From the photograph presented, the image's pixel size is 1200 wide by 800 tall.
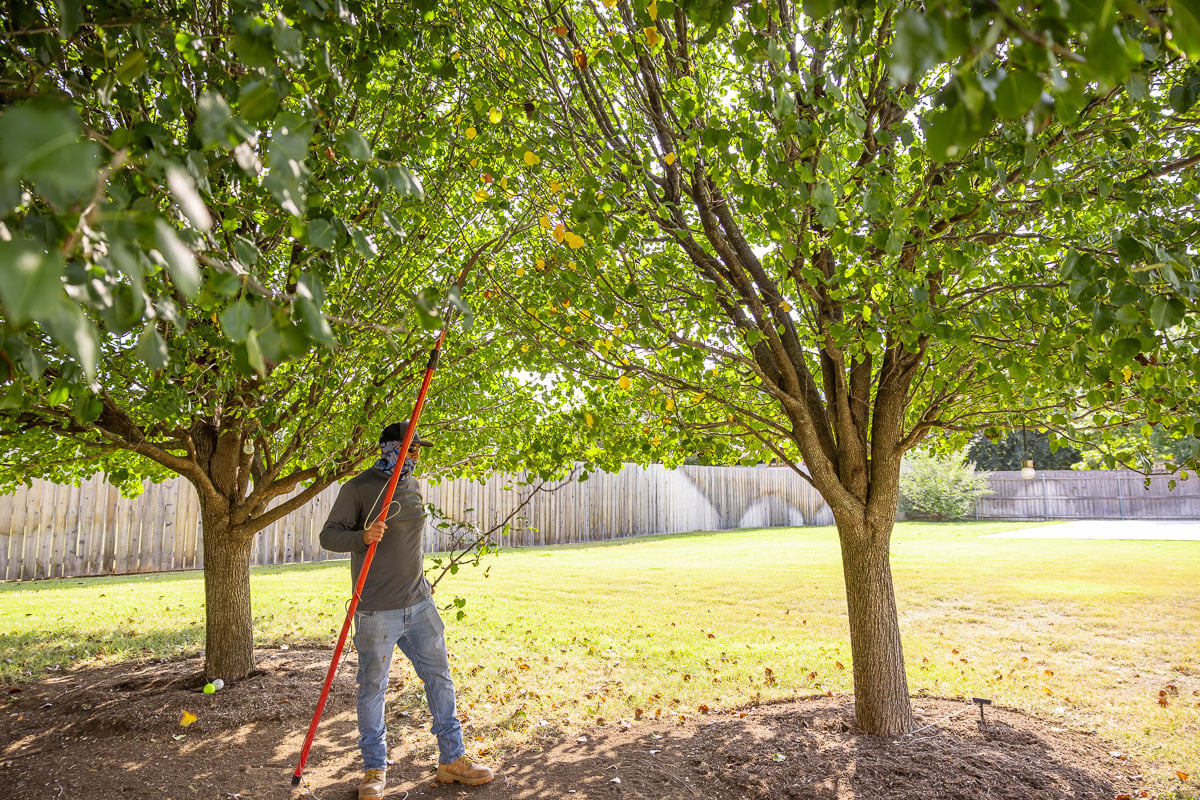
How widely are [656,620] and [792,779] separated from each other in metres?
4.84

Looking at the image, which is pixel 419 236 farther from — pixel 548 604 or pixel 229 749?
pixel 548 604

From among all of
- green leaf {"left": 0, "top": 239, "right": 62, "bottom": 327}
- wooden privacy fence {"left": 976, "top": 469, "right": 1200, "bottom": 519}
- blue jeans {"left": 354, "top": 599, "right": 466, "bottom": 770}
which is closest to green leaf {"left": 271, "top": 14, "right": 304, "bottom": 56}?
green leaf {"left": 0, "top": 239, "right": 62, "bottom": 327}

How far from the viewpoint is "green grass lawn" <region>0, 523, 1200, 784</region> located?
5.43 metres

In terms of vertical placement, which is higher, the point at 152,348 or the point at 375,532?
the point at 152,348

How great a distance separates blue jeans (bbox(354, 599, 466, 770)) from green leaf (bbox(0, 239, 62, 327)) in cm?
361

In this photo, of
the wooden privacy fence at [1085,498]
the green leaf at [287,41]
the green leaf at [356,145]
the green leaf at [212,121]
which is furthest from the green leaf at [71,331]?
the wooden privacy fence at [1085,498]

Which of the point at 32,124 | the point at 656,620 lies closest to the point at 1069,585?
the point at 656,620

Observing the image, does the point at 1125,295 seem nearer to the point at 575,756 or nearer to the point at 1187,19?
the point at 1187,19

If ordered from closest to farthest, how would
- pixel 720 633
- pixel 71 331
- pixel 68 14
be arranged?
pixel 71 331, pixel 68 14, pixel 720 633

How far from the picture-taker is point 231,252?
3229 millimetres

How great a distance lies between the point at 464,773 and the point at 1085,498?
29.7m

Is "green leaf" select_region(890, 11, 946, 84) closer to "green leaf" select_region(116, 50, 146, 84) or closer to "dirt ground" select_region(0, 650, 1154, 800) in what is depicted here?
"green leaf" select_region(116, 50, 146, 84)

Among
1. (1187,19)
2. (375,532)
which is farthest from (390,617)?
(1187,19)

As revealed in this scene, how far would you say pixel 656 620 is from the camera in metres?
8.66
